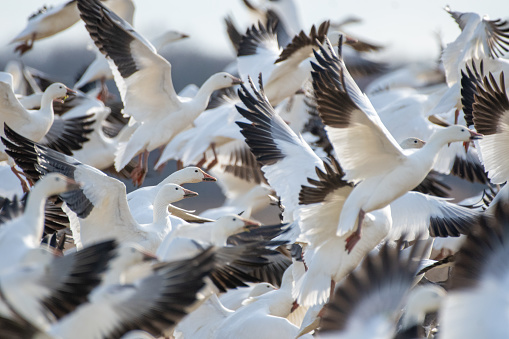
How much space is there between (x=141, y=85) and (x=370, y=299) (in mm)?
4899

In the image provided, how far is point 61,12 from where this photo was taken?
11.2 meters

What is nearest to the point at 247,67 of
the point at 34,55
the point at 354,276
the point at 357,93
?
the point at 357,93

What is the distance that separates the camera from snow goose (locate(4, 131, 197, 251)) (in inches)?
264

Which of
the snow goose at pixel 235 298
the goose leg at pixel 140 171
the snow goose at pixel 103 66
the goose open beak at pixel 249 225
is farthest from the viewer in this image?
the snow goose at pixel 103 66

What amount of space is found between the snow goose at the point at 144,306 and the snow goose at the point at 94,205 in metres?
1.78

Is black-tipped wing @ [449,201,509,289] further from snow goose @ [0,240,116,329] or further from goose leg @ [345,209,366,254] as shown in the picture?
snow goose @ [0,240,116,329]

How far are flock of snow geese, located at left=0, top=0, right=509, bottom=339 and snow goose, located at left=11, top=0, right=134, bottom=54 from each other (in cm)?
3

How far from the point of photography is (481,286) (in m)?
4.87

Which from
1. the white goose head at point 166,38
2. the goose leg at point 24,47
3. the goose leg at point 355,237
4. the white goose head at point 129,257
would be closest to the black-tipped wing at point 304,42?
the goose leg at point 355,237

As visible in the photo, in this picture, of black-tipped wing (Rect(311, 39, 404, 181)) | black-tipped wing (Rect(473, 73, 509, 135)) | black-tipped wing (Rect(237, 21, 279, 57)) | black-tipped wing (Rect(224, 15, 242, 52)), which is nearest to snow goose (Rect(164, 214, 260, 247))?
black-tipped wing (Rect(311, 39, 404, 181))

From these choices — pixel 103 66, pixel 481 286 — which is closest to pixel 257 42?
pixel 103 66

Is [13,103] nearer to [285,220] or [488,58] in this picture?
[285,220]

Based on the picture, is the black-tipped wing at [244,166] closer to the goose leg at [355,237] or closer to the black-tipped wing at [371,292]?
the goose leg at [355,237]

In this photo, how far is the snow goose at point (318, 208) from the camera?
6.52 metres
